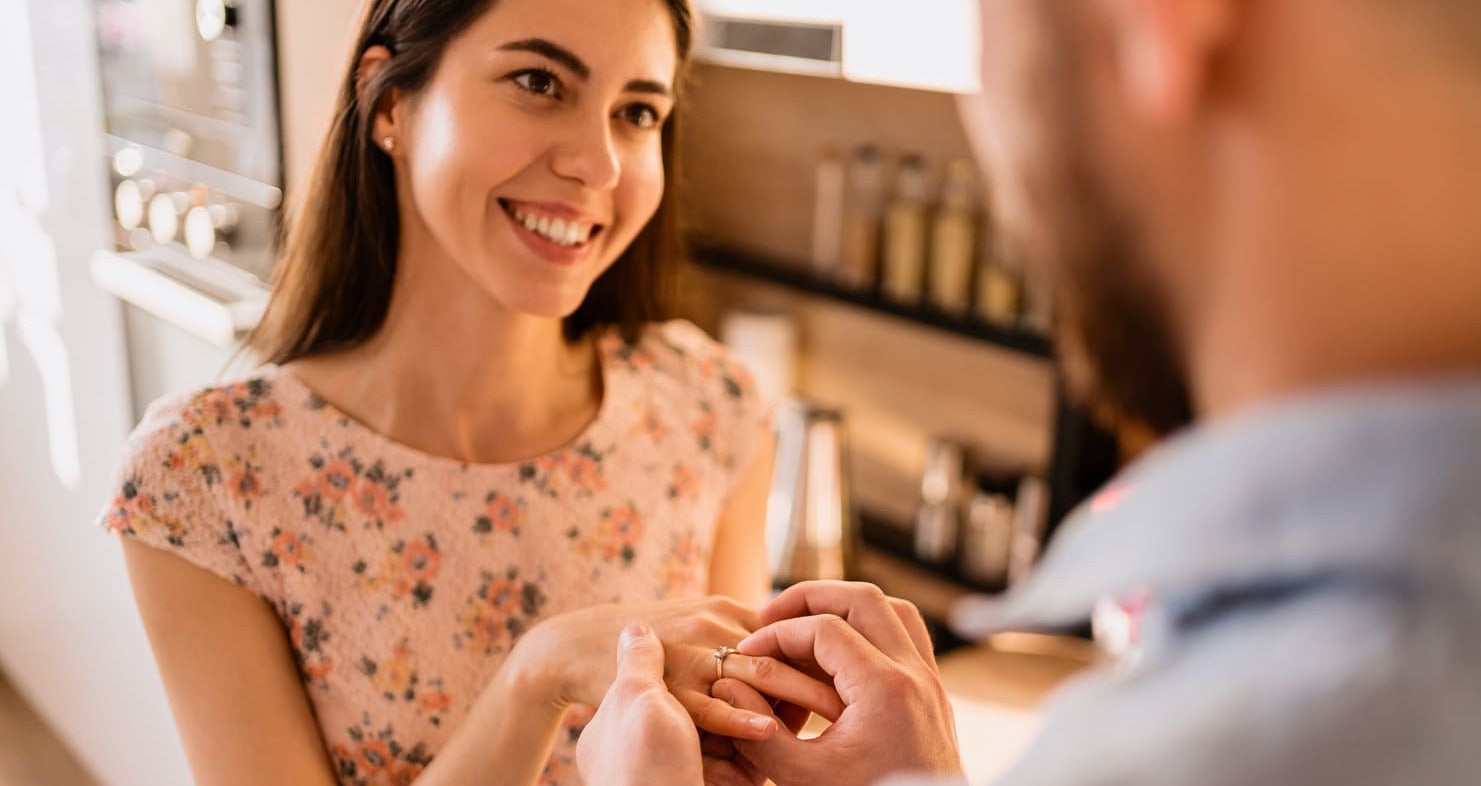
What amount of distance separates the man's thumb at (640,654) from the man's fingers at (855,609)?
0.10m

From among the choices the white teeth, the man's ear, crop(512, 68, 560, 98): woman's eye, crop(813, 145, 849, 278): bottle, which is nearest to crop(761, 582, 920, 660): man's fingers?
the white teeth

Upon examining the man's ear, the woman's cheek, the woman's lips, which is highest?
the man's ear

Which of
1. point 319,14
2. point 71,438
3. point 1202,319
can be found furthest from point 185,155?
point 1202,319

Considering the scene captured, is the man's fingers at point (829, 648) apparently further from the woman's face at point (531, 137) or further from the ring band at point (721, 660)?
the woman's face at point (531, 137)

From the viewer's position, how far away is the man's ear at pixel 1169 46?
0.38m

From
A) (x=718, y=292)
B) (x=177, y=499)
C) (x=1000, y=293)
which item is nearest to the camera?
(x=177, y=499)

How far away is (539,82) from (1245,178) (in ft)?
2.74

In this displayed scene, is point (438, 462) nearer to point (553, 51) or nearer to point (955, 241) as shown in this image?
point (553, 51)

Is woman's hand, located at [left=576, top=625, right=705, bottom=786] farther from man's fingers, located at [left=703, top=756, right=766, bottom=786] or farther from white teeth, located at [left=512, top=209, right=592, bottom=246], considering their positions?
white teeth, located at [left=512, top=209, right=592, bottom=246]

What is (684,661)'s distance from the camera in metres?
0.97

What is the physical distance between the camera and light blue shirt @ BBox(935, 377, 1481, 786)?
1.15 ft

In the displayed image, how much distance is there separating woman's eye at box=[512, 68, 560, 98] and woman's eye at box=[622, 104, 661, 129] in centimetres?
8

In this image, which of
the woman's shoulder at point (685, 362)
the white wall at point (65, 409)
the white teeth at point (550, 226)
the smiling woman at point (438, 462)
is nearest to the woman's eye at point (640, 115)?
the smiling woman at point (438, 462)

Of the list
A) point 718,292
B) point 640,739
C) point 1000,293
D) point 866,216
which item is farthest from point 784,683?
point 718,292
